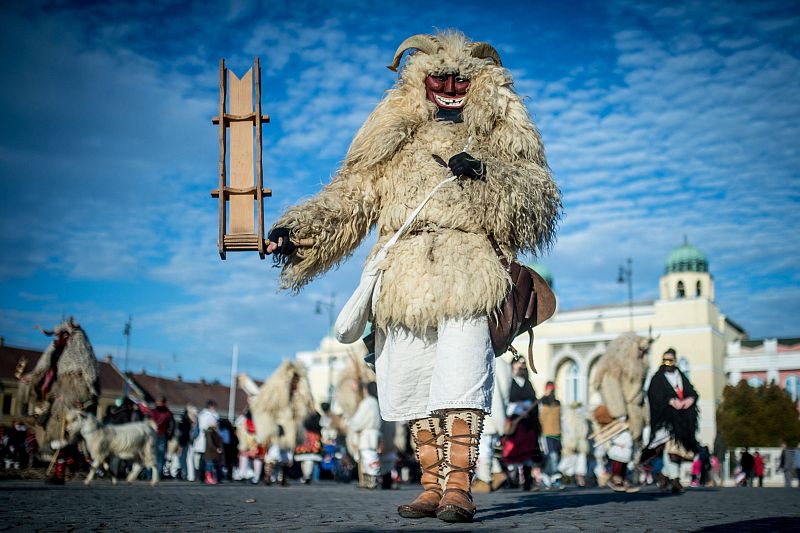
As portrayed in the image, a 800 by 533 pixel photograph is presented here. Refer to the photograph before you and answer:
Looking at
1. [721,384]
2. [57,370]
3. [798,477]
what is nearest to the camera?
[57,370]

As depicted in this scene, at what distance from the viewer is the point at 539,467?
53.2ft

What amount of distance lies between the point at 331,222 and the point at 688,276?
6646 cm

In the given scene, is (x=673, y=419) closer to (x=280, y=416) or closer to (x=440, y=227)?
(x=440, y=227)

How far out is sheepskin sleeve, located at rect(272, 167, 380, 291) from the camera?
16.3 ft

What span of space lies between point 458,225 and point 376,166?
76cm

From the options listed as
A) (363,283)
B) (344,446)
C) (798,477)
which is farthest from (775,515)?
(798,477)

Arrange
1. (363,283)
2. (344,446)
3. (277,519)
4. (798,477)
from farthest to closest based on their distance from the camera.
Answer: (798,477), (344,446), (363,283), (277,519)

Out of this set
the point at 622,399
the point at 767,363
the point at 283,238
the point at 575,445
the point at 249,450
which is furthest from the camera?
the point at 767,363

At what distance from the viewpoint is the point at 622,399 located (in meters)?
11.0

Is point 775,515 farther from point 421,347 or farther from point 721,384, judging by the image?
point 721,384

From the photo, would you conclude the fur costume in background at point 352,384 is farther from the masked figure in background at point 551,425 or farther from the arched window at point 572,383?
the arched window at point 572,383

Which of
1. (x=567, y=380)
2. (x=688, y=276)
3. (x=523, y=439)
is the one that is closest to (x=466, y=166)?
(x=523, y=439)

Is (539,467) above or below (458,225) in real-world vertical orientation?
below

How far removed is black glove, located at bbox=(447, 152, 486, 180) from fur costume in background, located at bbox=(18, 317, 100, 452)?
331 inches
